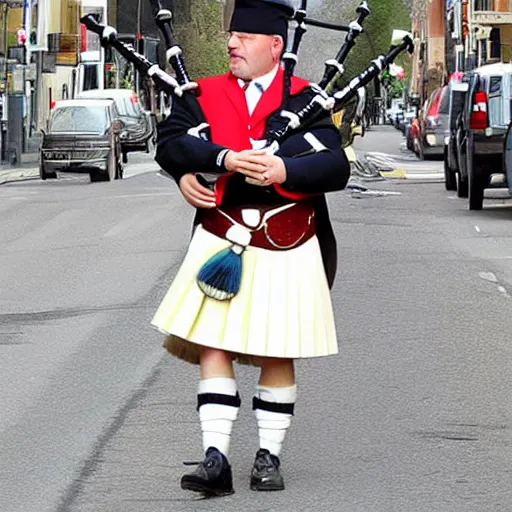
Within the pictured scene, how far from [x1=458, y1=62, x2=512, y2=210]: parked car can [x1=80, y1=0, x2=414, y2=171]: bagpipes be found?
14583 millimetres

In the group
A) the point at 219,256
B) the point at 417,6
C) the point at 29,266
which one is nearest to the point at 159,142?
the point at 219,256

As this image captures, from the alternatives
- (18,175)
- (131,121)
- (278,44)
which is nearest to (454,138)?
(18,175)

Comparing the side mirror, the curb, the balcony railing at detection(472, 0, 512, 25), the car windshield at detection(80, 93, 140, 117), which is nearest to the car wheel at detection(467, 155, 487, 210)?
the side mirror

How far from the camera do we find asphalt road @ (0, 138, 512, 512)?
655 cm

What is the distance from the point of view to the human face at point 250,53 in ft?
20.4

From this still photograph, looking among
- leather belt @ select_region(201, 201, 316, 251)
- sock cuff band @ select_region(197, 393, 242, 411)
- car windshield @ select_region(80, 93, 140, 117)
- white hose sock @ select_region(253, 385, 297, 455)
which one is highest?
leather belt @ select_region(201, 201, 316, 251)

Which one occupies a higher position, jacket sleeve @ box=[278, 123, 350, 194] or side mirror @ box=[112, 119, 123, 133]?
A: jacket sleeve @ box=[278, 123, 350, 194]

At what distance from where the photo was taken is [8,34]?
54.4 metres

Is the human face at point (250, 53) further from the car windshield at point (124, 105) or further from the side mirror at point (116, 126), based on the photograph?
the car windshield at point (124, 105)

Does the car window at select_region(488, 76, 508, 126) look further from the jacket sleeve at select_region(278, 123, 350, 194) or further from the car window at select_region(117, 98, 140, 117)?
the car window at select_region(117, 98, 140, 117)

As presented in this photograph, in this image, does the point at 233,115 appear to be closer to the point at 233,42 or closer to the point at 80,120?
the point at 233,42

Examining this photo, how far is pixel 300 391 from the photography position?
8820mm

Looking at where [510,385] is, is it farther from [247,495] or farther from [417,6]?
[417,6]

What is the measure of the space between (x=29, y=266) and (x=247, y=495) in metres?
9.67
